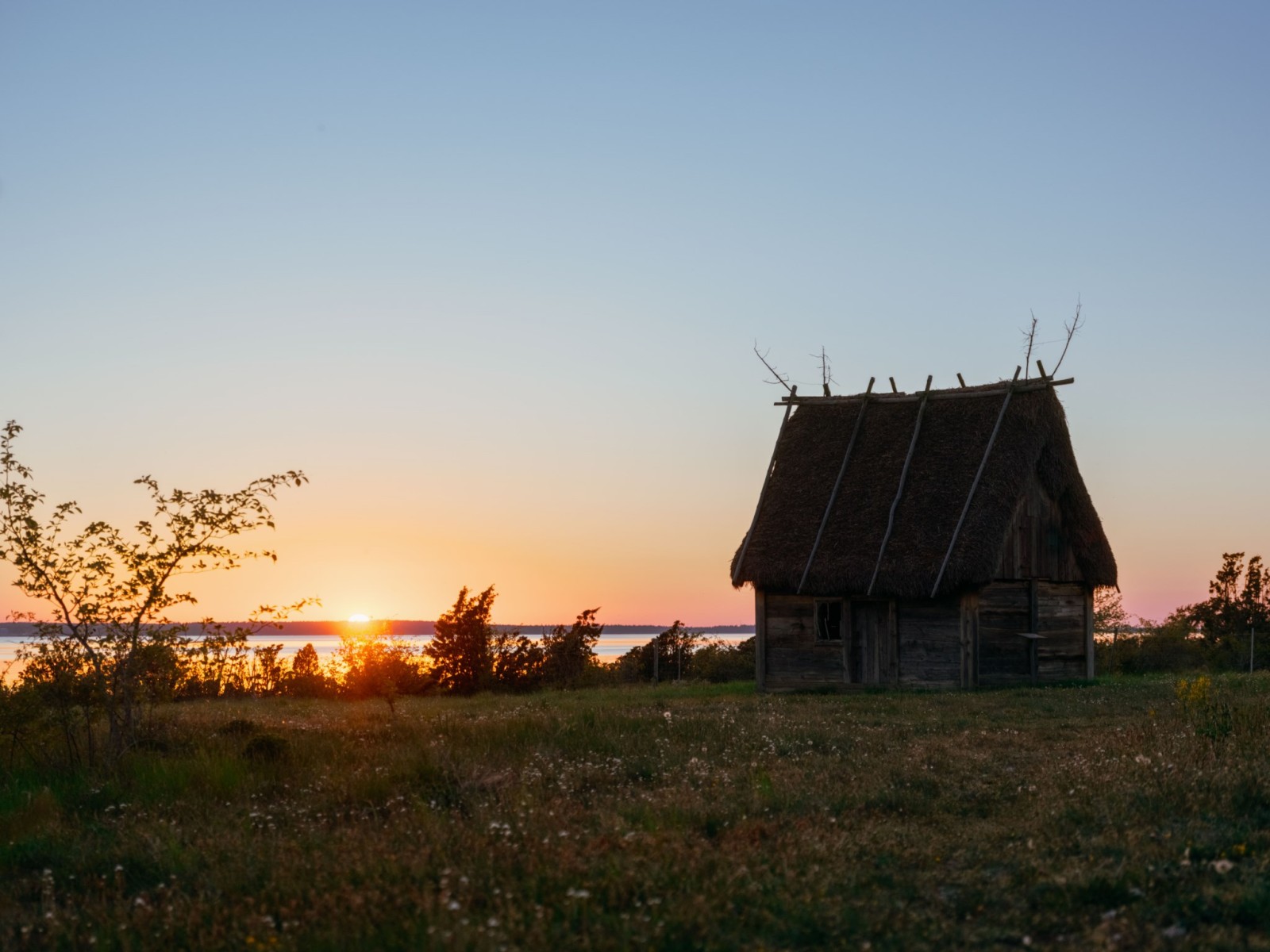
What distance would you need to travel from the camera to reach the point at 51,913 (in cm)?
708

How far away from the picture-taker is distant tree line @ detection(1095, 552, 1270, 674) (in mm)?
34188

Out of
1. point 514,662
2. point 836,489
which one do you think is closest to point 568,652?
point 514,662

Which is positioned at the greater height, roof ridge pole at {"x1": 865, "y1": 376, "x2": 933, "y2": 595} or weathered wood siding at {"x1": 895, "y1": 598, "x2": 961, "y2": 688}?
roof ridge pole at {"x1": 865, "y1": 376, "x2": 933, "y2": 595}

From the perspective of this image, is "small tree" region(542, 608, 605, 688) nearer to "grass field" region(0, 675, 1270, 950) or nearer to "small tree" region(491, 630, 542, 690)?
"small tree" region(491, 630, 542, 690)

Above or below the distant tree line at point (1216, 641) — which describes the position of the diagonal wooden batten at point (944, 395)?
above

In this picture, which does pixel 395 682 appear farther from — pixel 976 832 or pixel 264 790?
Answer: pixel 976 832

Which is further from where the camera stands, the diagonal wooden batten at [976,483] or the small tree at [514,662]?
the small tree at [514,662]

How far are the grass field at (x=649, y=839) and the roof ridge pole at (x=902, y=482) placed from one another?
10.8 m

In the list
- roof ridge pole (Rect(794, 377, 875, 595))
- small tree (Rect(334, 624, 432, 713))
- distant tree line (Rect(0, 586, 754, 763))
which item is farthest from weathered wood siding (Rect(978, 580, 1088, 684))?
small tree (Rect(334, 624, 432, 713))

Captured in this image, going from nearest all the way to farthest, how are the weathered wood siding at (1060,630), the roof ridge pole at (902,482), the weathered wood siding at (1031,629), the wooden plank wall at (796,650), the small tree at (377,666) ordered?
the roof ridge pole at (902,482), the weathered wood siding at (1031,629), the wooden plank wall at (796,650), the weathered wood siding at (1060,630), the small tree at (377,666)

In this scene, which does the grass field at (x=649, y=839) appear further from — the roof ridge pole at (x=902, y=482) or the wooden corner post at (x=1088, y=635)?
the wooden corner post at (x=1088, y=635)

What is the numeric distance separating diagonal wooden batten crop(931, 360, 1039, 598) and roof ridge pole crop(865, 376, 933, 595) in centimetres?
139

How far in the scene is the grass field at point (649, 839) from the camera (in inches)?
243

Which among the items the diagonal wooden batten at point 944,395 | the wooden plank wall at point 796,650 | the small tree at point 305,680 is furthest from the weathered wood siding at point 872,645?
the small tree at point 305,680
